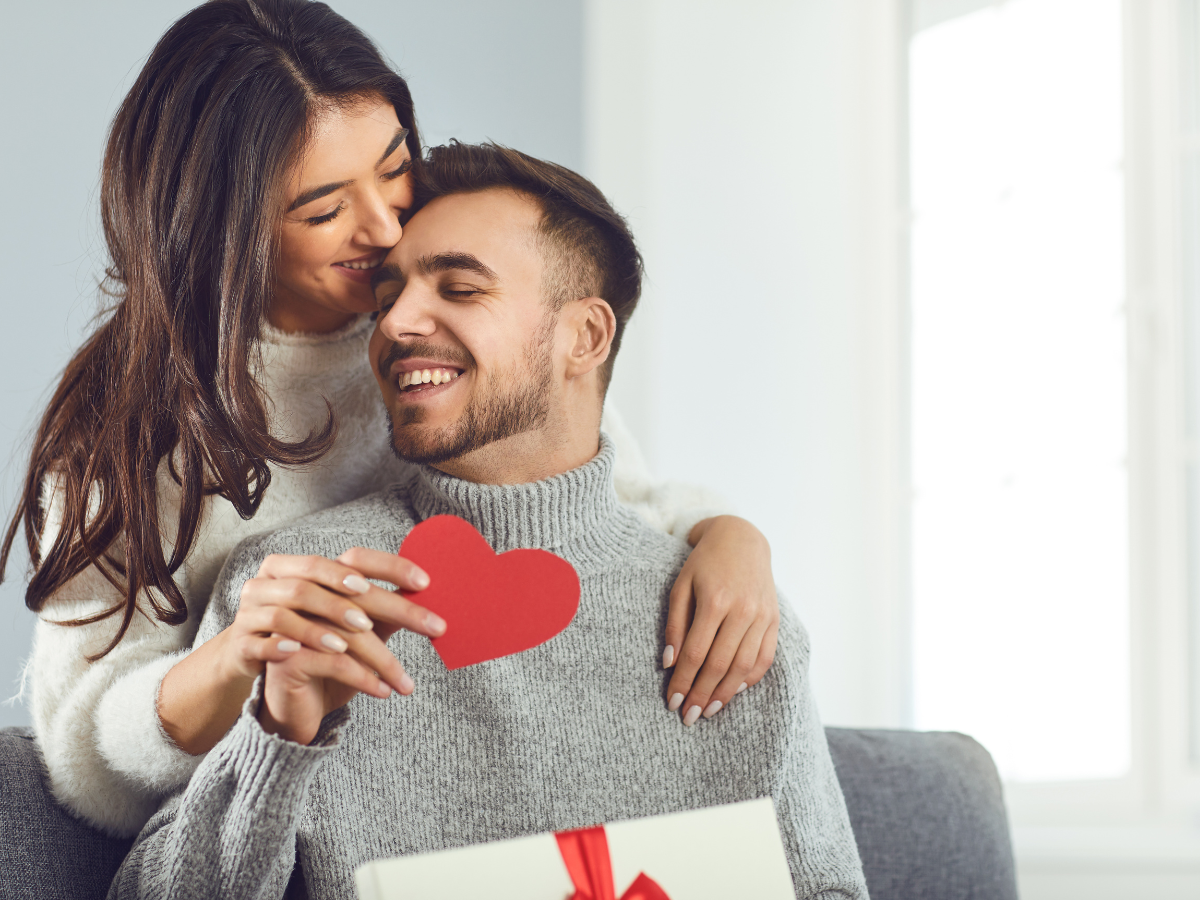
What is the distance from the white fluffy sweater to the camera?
0.96 m

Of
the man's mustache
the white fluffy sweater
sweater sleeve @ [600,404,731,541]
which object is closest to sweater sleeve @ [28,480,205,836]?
the white fluffy sweater

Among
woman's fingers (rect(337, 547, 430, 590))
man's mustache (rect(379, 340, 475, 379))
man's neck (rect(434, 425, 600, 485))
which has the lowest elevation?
woman's fingers (rect(337, 547, 430, 590))

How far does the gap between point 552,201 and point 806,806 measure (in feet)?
2.45

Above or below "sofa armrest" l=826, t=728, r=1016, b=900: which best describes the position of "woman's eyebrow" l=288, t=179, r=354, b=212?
above

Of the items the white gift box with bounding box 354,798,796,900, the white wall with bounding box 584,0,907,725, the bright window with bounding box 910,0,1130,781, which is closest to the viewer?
the white gift box with bounding box 354,798,796,900

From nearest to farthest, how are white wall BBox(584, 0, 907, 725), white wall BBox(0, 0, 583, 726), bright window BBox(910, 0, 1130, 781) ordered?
white wall BBox(0, 0, 583, 726) < bright window BBox(910, 0, 1130, 781) < white wall BBox(584, 0, 907, 725)

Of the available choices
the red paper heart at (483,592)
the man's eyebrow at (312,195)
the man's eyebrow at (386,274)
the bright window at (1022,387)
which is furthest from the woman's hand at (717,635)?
the bright window at (1022,387)

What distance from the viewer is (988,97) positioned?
8.00 ft

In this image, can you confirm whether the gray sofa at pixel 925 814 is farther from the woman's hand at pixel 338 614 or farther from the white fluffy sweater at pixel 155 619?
the woman's hand at pixel 338 614

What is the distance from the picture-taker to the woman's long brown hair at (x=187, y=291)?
1014 millimetres

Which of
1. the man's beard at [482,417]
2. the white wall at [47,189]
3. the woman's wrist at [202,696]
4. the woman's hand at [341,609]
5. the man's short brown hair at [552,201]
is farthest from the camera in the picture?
the white wall at [47,189]

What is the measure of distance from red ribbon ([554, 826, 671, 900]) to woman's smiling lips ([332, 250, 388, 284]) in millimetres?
724

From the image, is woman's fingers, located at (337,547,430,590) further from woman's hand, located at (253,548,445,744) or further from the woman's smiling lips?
the woman's smiling lips

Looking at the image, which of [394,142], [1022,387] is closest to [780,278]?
[1022,387]
